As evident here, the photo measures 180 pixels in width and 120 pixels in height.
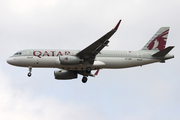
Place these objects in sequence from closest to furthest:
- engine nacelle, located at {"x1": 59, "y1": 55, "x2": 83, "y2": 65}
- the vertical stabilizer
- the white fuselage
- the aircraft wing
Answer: the aircraft wing < engine nacelle, located at {"x1": 59, "y1": 55, "x2": 83, "y2": 65} < the white fuselage < the vertical stabilizer

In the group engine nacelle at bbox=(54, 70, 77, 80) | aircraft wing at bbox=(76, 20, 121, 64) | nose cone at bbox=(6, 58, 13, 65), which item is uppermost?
aircraft wing at bbox=(76, 20, 121, 64)

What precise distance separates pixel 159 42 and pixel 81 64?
14.9m

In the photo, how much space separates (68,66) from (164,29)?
61.4ft

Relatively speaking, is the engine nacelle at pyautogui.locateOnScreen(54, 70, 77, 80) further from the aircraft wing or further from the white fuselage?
the aircraft wing

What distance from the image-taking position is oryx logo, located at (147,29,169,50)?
197 feet

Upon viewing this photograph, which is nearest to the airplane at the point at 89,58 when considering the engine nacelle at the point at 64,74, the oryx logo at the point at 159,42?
the oryx logo at the point at 159,42

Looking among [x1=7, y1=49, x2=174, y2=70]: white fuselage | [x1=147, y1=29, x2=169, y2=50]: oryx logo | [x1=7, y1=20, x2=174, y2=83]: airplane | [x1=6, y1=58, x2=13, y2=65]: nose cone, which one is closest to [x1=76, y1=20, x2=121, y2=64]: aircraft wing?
[x1=7, y1=20, x2=174, y2=83]: airplane

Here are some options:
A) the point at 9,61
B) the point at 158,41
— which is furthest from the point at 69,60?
the point at 158,41

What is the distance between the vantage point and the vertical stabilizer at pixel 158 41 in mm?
59875

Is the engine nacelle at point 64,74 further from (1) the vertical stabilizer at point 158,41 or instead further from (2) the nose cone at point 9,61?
(1) the vertical stabilizer at point 158,41

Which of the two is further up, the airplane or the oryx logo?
the oryx logo

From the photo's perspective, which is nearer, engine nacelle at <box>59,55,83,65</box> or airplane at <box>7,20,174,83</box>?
engine nacelle at <box>59,55,83,65</box>

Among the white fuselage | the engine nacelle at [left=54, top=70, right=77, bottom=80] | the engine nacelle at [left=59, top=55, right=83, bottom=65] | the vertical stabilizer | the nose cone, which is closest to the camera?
the engine nacelle at [left=59, top=55, right=83, bottom=65]

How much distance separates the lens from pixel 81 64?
54.2 m
